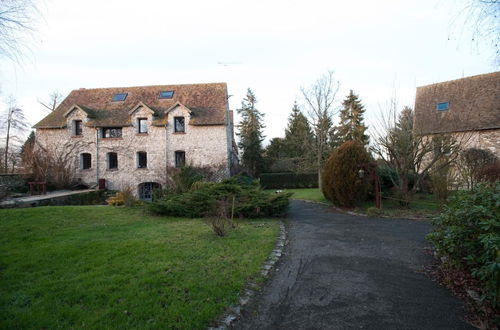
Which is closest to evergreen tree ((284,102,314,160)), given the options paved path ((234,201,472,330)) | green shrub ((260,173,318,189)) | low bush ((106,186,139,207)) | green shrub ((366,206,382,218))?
green shrub ((260,173,318,189))

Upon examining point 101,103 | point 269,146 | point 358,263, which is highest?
point 101,103

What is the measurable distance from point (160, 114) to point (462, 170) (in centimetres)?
1938

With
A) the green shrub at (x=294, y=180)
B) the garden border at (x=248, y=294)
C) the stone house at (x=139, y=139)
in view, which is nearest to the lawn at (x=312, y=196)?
the stone house at (x=139, y=139)

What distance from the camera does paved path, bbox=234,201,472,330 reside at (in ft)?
10.4

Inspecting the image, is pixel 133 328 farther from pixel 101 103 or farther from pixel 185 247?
pixel 101 103

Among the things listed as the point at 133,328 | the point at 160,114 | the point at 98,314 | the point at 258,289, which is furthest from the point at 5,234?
the point at 160,114

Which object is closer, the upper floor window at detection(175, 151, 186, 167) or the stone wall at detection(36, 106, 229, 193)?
the stone wall at detection(36, 106, 229, 193)

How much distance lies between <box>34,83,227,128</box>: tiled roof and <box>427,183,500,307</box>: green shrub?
16262 millimetres

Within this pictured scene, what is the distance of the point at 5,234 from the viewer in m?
6.60

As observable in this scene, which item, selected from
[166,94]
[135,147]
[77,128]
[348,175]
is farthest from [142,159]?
[348,175]

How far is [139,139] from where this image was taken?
20297 mm

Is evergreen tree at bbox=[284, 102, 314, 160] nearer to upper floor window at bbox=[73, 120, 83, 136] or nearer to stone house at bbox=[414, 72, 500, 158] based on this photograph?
stone house at bbox=[414, 72, 500, 158]

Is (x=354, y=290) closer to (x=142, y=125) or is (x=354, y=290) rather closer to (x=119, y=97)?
(x=142, y=125)

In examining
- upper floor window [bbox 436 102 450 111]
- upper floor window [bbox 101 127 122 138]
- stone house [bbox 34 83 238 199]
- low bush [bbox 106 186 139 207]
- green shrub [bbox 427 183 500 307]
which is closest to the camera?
green shrub [bbox 427 183 500 307]
